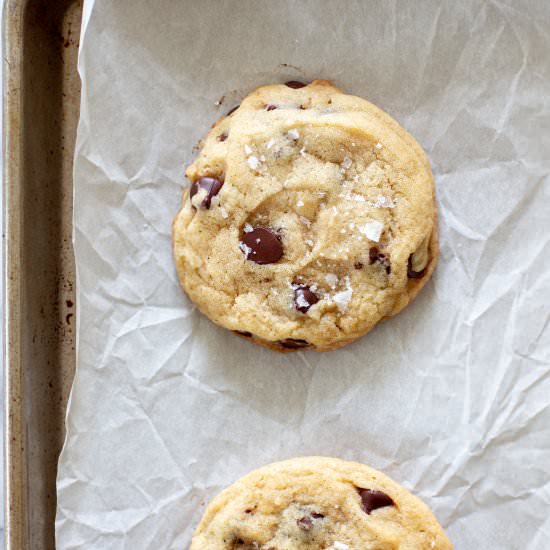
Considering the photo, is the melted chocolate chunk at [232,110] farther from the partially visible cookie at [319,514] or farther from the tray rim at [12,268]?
the partially visible cookie at [319,514]

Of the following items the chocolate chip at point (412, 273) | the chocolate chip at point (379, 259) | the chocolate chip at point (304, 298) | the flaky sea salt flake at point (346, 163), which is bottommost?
the chocolate chip at point (304, 298)

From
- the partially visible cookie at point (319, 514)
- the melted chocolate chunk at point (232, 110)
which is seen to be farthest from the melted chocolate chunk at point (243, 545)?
the melted chocolate chunk at point (232, 110)

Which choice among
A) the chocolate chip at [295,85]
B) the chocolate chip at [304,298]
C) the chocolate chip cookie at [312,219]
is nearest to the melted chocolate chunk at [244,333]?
the chocolate chip cookie at [312,219]

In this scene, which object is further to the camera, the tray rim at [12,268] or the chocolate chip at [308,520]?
the tray rim at [12,268]

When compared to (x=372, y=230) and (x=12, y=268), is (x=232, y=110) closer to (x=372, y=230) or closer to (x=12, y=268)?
(x=372, y=230)

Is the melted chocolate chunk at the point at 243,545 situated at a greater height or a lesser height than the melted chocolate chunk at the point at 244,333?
lesser

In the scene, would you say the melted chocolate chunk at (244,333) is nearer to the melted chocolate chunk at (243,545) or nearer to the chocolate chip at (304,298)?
the chocolate chip at (304,298)

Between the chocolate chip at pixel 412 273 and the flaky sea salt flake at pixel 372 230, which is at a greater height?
the flaky sea salt flake at pixel 372 230

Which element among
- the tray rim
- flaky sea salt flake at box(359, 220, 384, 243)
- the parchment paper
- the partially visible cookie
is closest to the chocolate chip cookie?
flaky sea salt flake at box(359, 220, 384, 243)

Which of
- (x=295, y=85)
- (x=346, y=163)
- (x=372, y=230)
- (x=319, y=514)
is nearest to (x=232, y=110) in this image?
(x=295, y=85)
